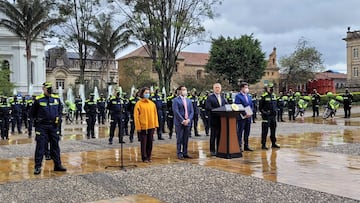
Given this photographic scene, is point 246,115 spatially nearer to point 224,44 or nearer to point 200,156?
point 200,156

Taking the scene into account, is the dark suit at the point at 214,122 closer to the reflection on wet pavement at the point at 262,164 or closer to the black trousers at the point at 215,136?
the black trousers at the point at 215,136

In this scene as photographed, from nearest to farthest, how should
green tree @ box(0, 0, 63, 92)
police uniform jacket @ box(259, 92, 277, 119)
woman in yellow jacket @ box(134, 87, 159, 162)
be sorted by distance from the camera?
1. woman in yellow jacket @ box(134, 87, 159, 162)
2. police uniform jacket @ box(259, 92, 277, 119)
3. green tree @ box(0, 0, 63, 92)

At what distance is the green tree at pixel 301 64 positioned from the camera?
6581 centimetres

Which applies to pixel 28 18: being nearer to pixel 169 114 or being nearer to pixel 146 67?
pixel 169 114

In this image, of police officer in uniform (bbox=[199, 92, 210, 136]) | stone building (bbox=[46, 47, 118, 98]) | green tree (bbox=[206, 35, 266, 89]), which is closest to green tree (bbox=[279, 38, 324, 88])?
green tree (bbox=[206, 35, 266, 89])

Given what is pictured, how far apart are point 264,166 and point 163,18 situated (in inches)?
855

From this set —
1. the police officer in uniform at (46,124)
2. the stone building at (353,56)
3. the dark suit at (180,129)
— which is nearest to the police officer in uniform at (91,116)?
the dark suit at (180,129)

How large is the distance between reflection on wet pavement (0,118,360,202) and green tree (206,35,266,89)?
42.1 m

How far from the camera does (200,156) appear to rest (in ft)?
37.2

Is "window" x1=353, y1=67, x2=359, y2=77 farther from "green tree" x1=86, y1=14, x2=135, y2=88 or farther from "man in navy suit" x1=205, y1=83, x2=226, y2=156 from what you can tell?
"man in navy suit" x1=205, y1=83, x2=226, y2=156

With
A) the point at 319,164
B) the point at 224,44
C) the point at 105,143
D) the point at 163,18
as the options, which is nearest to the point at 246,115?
the point at 319,164

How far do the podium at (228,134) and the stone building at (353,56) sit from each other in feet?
258

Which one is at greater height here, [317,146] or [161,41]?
[161,41]

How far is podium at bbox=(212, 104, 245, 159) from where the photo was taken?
10.8 meters
